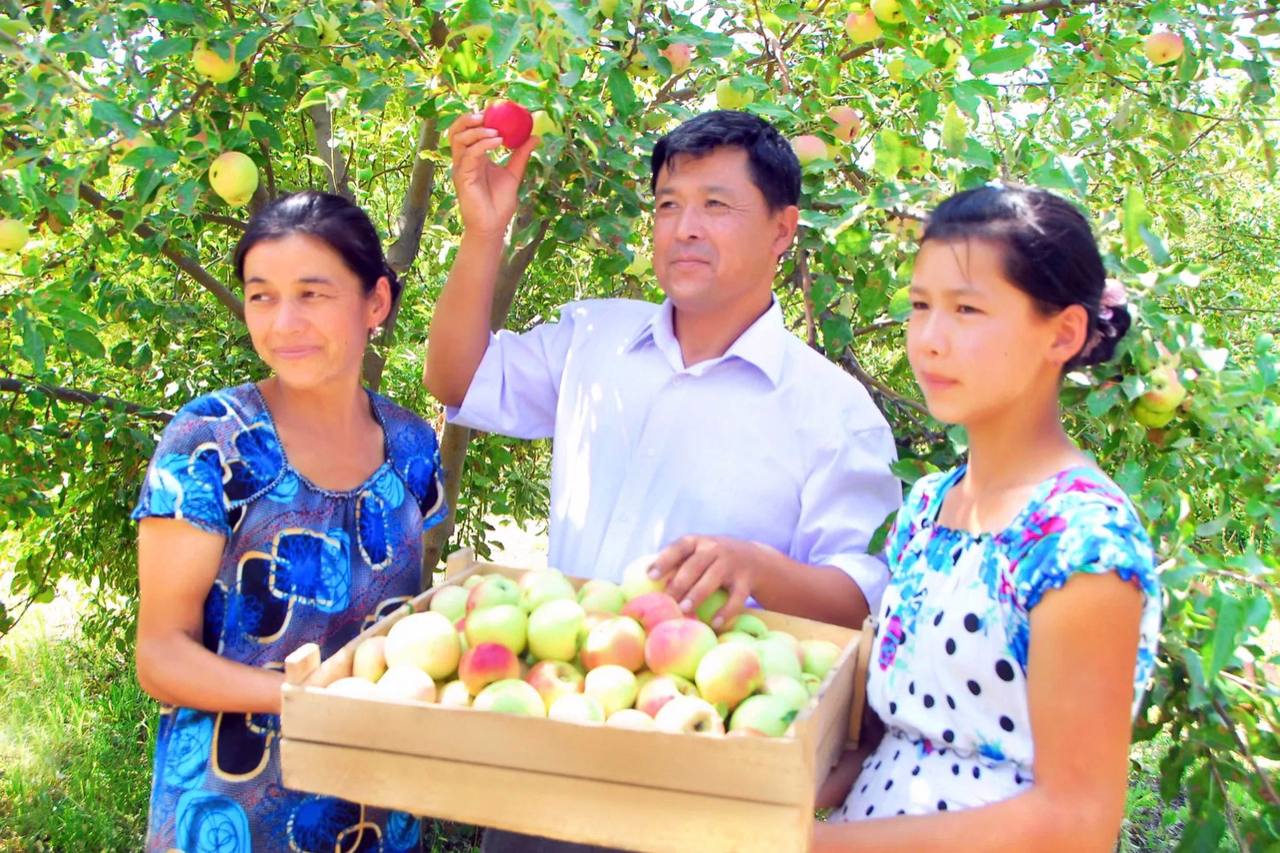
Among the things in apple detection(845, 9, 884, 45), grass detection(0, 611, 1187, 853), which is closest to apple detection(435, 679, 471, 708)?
apple detection(845, 9, 884, 45)

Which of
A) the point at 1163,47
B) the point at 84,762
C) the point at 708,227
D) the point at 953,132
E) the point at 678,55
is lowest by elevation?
the point at 84,762

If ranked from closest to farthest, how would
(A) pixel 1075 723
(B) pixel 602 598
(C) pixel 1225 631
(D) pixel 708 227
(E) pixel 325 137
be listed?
(A) pixel 1075 723 → (C) pixel 1225 631 → (B) pixel 602 598 → (D) pixel 708 227 → (E) pixel 325 137

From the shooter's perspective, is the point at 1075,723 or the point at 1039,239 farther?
the point at 1039,239

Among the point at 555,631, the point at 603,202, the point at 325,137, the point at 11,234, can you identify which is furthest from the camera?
the point at 325,137

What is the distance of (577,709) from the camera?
50.0 inches

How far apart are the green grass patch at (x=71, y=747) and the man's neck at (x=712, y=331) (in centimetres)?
235

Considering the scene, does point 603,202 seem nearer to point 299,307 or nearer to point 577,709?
point 299,307

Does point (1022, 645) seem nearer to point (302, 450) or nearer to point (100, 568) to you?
point (302, 450)

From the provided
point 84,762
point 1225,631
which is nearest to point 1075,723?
point 1225,631

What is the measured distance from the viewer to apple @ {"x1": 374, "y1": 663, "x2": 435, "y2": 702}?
128cm

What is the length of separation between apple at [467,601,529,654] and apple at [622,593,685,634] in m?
0.14

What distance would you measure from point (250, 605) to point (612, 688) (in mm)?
575

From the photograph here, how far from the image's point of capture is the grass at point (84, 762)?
3.22m

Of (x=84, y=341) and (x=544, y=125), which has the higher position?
(x=544, y=125)
